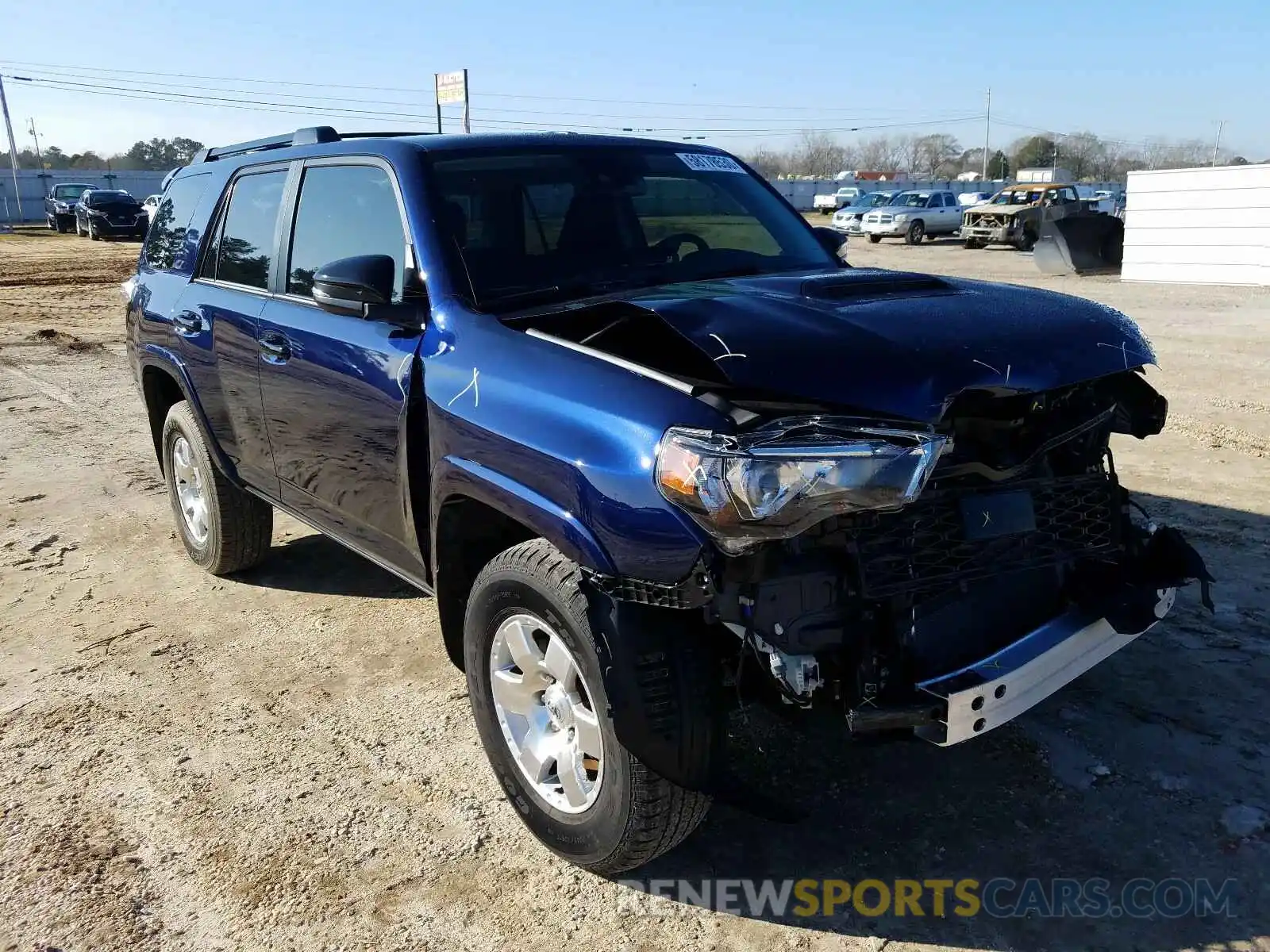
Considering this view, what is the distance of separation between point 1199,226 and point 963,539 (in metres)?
18.2

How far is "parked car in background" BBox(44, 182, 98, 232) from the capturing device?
121 feet

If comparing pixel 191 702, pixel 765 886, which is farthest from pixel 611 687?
pixel 191 702

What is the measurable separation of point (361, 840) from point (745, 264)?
237 centimetres

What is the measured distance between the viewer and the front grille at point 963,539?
247 centimetres

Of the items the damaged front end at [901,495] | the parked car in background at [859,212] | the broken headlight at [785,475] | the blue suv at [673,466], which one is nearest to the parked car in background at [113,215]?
the parked car in background at [859,212]

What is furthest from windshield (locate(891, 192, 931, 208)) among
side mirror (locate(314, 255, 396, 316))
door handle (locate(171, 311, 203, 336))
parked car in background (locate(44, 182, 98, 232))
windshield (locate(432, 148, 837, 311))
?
side mirror (locate(314, 255, 396, 316))

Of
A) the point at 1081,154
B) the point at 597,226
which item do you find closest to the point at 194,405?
the point at 597,226

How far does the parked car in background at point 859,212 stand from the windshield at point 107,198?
2265 cm

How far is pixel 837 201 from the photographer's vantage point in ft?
159

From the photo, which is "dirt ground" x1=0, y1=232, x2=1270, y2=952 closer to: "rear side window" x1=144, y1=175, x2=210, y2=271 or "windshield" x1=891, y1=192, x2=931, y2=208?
Result: "rear side window" x1=144, y1=175, x2=210, y2=271

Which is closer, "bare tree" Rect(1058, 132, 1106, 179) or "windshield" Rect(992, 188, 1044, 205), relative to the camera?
"windshield" Rect(992, 188, 1044, 205)

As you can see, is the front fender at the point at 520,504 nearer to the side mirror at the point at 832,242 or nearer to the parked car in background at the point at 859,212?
the side mirror at the point at 832,242

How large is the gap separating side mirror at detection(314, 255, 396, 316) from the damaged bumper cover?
2.00m

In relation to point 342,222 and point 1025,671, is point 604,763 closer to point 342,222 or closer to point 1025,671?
point 1025,671
